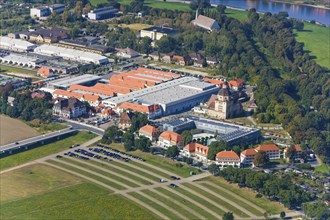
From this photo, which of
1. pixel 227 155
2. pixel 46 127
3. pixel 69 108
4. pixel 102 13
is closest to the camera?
pixel 227 155

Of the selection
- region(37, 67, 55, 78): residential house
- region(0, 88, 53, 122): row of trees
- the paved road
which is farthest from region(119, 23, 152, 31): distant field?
the paved road

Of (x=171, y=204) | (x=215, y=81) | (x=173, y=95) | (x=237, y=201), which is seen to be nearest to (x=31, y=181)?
(x=171, y=204)

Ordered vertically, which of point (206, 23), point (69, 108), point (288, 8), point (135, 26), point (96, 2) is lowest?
point (69, 108)

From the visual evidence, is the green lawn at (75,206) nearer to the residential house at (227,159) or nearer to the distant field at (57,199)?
the distant field at (57,199)

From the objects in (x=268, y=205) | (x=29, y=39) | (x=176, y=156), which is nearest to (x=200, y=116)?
(x=176, y=156)

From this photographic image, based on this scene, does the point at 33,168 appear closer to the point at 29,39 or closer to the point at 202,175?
the point at 202,175

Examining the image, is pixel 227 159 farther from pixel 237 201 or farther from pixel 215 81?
pixel 215 81

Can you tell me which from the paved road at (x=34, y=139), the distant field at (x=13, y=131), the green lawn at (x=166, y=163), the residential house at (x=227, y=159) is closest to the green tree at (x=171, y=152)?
the green lawn at (x=166, y=163)
